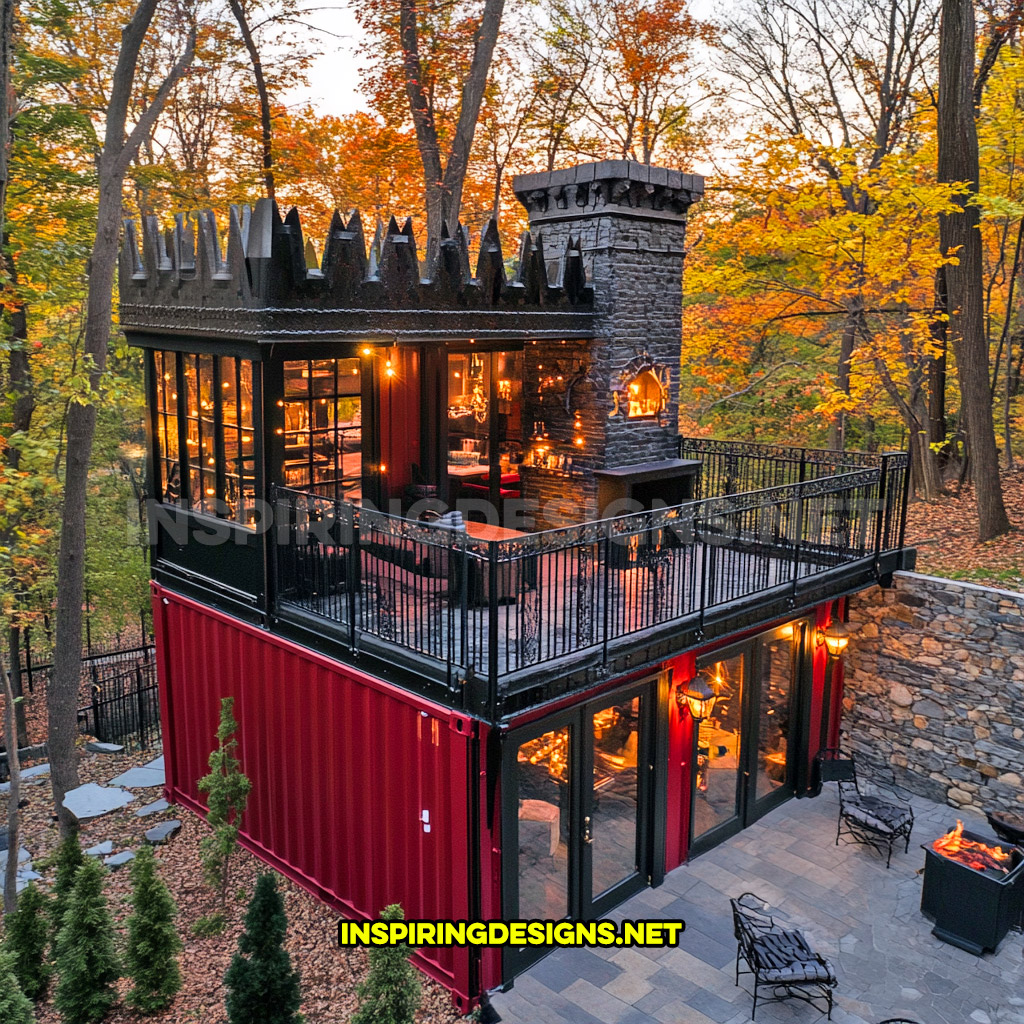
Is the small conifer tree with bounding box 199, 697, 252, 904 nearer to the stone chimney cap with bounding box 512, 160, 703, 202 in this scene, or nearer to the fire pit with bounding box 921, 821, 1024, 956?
the fire pit with bounding box 921, 821, 1024, 956

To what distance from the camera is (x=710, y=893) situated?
8992 millimetres

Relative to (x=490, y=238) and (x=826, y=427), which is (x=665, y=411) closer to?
(x=490, y=238)

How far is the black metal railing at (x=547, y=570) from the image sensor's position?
23.0 feet

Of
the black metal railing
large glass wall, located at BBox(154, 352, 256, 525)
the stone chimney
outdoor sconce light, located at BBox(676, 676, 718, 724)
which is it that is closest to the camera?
the black metal railing

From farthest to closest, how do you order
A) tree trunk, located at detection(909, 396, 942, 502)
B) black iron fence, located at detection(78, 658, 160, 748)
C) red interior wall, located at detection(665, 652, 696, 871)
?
1. tree trunk, located at detection(909, 396, 942, 502)
2. black iron fence, located at detection(78, 658, 160, 748)
3. red interior wall, located at detection(665, 652, 696, 871)

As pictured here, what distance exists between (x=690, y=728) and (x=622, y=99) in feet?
57.6

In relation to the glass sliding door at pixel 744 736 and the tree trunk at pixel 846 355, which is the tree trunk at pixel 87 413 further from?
the tree trunk at pixel 846 355

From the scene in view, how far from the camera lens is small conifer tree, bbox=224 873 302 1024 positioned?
6.50 m

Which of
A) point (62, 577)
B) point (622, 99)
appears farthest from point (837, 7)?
point (62, 577)

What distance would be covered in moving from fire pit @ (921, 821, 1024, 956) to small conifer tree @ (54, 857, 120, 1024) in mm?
7544

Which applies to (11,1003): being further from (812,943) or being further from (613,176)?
(613,176)

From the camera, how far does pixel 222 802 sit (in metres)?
8.70

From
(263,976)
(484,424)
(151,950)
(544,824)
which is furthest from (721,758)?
(151,950)

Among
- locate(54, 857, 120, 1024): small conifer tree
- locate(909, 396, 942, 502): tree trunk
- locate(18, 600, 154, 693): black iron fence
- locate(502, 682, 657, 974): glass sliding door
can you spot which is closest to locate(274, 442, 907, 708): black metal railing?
locate(502, 682, 657, 974): glass sliding door
